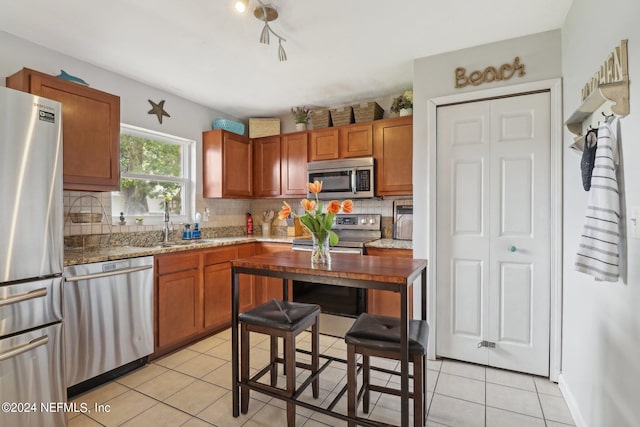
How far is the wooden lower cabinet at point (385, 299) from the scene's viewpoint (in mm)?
2939

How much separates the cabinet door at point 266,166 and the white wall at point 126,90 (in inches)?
26.9

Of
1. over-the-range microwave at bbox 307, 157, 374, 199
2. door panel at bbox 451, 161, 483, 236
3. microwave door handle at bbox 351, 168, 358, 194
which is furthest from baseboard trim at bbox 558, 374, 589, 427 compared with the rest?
microwave door handle at bbox 351, 168, 358, 194

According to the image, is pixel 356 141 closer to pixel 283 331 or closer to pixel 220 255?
pixel 220 255

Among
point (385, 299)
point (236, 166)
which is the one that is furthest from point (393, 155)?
point (236, 166)

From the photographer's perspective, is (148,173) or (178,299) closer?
(178,299)

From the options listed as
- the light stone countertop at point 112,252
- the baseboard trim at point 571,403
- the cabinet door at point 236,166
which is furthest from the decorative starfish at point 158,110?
the baseboard trim at point 571,403

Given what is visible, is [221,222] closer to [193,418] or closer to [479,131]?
[193,418]

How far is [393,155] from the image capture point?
327cm

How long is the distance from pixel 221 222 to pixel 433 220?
2665 mm

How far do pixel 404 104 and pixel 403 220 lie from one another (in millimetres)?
1233

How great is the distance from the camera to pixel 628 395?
125 cm

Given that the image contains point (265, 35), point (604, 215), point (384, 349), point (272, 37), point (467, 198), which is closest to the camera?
point (604, 215)

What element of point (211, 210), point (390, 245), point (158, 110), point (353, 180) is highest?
point (158, 110)

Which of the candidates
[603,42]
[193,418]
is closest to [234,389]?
[193,418]
